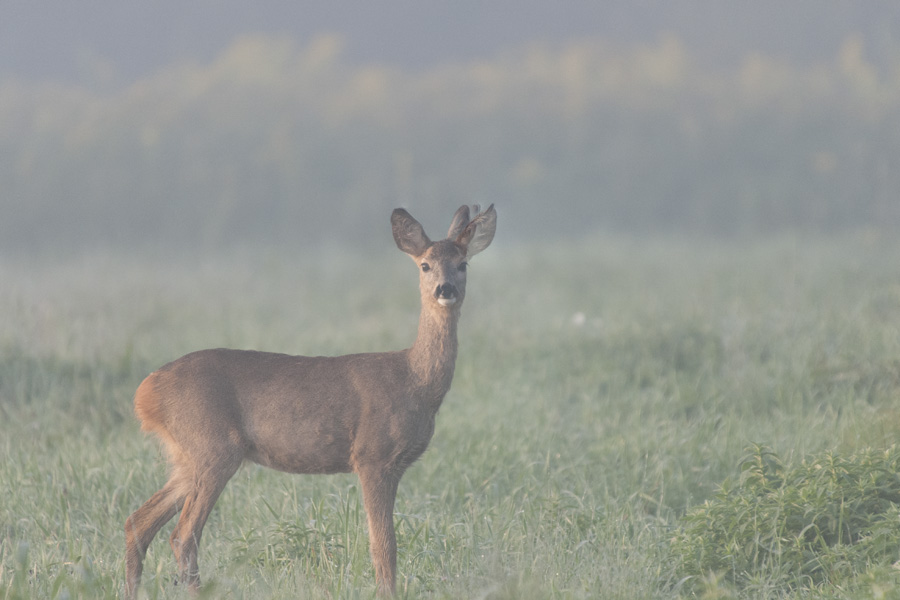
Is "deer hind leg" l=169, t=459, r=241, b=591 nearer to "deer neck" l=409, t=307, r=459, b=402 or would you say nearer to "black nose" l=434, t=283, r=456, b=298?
"deer neck" l=409, t=307, r=459, b=402

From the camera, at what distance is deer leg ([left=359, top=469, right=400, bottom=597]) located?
4.05m

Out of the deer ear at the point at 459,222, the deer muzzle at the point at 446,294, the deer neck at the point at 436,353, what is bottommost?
the deer neck at the point at 436,353

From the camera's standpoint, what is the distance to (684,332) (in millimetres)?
9500

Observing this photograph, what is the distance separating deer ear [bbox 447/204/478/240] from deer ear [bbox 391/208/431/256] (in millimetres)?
182

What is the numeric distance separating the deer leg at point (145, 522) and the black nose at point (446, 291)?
1.33m

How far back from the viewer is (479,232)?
14.3ft

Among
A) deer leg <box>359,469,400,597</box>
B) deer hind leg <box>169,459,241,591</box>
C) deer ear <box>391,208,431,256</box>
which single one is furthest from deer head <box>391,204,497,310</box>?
deer hind leg <box>169,459,241,591</box>

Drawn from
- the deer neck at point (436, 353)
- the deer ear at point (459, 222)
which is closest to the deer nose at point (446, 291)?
the deer neck at point (436, 353)

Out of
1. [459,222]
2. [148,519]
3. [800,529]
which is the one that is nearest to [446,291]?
[459,222]

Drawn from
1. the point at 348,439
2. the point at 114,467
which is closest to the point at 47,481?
the point at 114,467

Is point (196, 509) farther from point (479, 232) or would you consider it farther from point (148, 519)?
point (479, 232)

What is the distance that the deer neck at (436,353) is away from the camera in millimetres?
4258

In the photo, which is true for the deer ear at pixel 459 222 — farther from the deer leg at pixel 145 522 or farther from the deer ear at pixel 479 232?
the deer leg at pixel 145 522

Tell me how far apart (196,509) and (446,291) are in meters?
1.31
